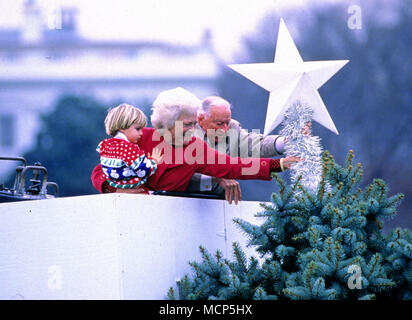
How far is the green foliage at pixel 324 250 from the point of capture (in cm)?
209

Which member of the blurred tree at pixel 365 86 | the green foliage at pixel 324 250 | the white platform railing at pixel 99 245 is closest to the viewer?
the green foliage at pixel 324 250

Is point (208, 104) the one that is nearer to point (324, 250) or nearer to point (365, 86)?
point (324, 250)

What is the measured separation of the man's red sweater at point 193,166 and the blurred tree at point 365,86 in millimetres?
1753

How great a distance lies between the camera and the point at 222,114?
299 cm

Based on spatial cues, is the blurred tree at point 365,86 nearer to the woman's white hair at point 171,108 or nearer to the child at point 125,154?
the woman's white hair at point 171,108

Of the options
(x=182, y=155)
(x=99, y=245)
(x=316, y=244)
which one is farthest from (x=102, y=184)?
(x=316, y=244)

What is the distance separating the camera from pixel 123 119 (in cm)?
261

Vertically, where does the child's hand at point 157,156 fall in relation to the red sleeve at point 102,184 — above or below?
above

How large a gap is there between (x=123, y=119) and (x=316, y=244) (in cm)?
98

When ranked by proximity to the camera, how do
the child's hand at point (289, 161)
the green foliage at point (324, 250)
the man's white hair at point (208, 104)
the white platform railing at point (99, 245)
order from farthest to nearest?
the man's white hair at point (208, 104) < the child's hand at point (289, 161) < the white platform railing at point (99, 245) < the green foliage at point (324, 250)

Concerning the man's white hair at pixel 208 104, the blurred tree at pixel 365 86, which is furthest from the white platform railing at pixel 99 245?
the blurred tree at pixel 365 86

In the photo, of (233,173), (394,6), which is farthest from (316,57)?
(233,173)
